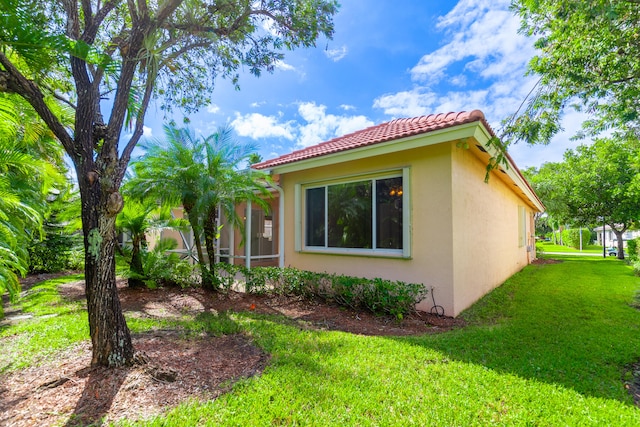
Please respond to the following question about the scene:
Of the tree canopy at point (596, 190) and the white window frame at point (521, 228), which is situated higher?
the tree canopy at point (596, 190)

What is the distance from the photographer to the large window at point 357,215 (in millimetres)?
6336

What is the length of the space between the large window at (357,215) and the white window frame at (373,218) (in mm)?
49

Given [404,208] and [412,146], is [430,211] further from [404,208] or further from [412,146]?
[412,146]

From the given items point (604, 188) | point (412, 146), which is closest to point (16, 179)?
A: point (412, 146)

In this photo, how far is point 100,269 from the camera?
289 cm

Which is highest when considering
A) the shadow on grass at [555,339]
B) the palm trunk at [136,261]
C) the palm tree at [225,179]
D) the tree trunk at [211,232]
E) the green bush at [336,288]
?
the palm tree at [225,179]

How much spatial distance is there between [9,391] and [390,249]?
575 cm

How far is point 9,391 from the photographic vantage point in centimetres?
279

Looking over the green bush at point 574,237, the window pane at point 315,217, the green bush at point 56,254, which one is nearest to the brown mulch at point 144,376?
the window pane at point 315,217

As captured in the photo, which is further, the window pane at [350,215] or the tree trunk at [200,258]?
the tree trunk at [200,258]

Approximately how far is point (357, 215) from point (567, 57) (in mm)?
4537

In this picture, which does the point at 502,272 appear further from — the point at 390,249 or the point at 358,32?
the point at 358,32

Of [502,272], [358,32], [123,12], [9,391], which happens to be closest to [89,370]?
[9,391]

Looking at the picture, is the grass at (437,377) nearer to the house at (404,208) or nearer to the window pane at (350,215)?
the house at (404,208)
